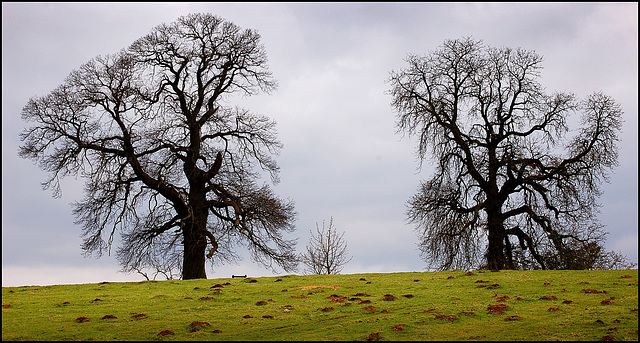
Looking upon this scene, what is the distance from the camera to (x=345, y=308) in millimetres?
16406

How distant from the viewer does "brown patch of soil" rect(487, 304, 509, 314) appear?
15.3 meters

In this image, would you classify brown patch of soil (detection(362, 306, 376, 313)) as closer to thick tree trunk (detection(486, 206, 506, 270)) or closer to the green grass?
the green grass

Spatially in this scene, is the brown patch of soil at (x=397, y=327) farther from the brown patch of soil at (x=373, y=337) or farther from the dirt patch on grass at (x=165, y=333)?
the dirt patch on grass at (x=165, y=333)

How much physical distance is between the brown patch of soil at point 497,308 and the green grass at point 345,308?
0.13 metres

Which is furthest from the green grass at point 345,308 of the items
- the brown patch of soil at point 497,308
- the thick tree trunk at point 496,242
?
the thick tree trunk at point 496,242

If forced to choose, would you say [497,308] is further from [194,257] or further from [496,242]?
[194,257]

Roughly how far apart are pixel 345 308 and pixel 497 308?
12.5 ft

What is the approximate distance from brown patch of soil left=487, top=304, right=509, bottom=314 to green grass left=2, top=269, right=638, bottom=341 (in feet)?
0.44

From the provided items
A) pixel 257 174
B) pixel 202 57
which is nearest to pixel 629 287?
pixel 257 174

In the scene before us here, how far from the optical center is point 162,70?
111 feet

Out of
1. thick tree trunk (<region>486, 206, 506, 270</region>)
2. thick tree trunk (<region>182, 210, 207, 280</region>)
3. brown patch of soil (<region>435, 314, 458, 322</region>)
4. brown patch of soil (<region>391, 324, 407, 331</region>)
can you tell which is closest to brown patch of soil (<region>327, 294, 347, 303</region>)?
brown patch of soil (<region>435, 314, 458, 322</region>)

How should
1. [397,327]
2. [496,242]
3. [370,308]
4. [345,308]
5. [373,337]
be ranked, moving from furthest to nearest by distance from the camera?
[496,242] < [345,308] < [370,308] < [397,327] < [373,337]

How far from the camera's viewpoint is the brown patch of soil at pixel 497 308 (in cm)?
1528

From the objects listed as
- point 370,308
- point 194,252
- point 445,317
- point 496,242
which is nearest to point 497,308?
point 445,317
